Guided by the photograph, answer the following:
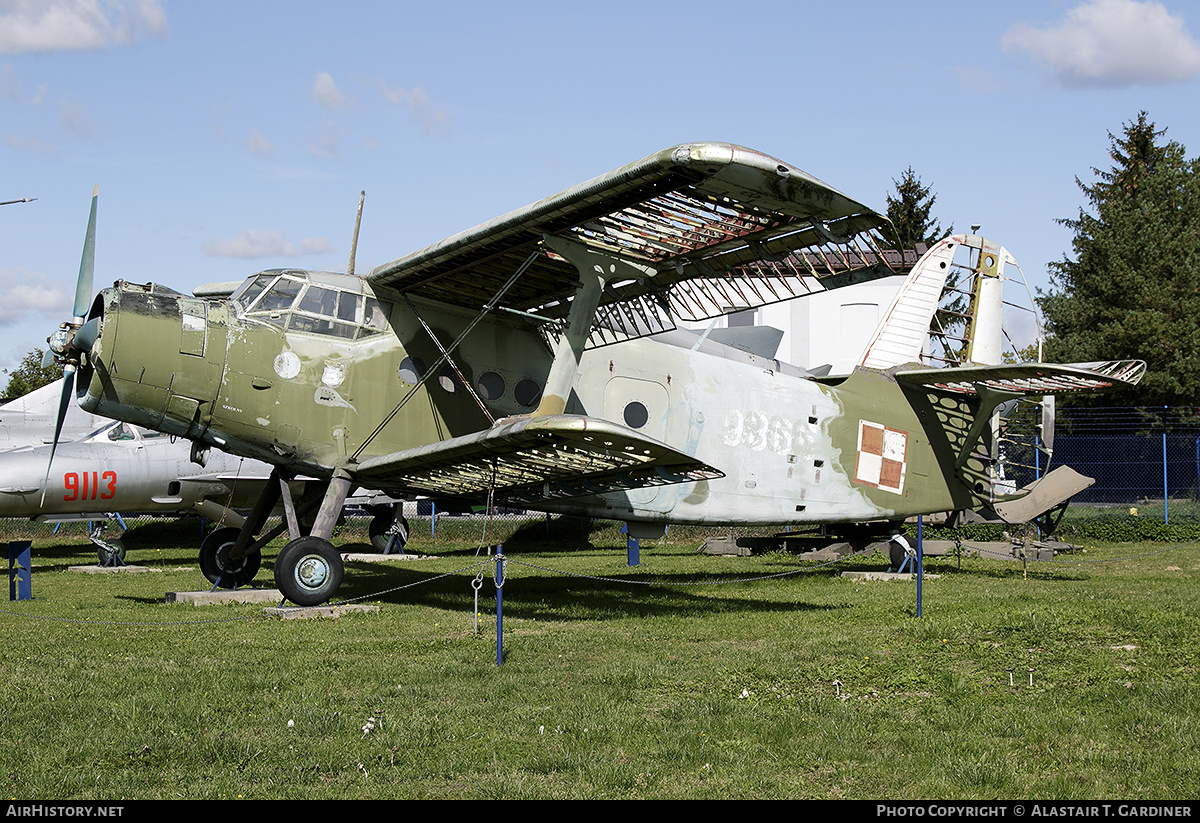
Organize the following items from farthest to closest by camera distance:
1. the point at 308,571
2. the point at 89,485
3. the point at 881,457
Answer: the point at 89,485 → the point at 881,457 → the point at 308,571

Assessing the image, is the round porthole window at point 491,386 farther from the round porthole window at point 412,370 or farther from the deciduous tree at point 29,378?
the deciduous tree at point 29,378

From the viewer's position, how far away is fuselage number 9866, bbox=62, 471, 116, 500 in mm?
20141

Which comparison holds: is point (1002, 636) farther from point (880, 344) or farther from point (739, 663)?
point (880, 344)

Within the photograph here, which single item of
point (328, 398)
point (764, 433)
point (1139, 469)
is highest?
point (1139, 469)

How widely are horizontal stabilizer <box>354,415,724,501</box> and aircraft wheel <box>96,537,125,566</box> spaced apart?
Result: 9.11m

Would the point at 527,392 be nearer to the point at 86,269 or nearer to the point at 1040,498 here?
the point at 86,269

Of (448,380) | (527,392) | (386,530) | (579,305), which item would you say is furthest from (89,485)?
(579,305)

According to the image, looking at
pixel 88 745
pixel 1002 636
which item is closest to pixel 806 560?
pixel 1002 636

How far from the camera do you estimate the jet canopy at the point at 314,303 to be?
38.1 ft

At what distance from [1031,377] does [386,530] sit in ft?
46.8

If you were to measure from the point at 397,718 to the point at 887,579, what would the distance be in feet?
33.9

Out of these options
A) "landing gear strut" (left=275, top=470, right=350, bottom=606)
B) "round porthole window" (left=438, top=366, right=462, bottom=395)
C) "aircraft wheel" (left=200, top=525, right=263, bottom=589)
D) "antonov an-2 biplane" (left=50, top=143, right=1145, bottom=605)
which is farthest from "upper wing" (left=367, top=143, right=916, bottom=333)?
"aircraft wheel" (left=200, top=525, right=263, bottom=589)

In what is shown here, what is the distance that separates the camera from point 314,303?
1176 cm

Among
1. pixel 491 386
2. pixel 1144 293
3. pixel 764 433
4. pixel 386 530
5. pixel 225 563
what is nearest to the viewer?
pixel 491 386
